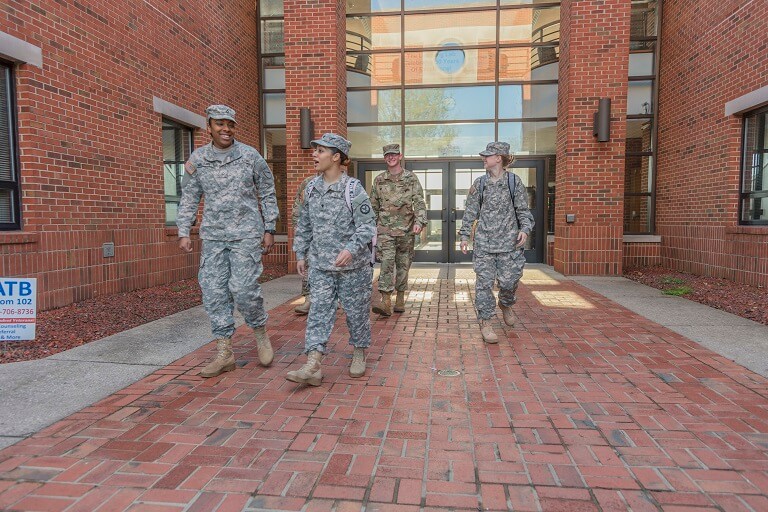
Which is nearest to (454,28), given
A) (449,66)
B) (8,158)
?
(449,66)

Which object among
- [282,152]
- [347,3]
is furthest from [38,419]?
[347,3]

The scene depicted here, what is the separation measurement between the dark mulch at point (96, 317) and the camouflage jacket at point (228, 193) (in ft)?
6.04

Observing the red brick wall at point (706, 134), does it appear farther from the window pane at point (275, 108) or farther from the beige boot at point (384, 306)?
the window pane at point (275, 108)

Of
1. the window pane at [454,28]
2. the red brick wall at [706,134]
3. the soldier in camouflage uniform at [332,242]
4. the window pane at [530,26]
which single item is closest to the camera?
the soldier in camouflage uniform at [332,242]

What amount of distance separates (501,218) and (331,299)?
2.08 meters

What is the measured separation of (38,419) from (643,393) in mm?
3854

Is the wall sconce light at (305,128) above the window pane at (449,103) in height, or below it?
below

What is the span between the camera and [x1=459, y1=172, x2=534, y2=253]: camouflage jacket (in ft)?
16.8

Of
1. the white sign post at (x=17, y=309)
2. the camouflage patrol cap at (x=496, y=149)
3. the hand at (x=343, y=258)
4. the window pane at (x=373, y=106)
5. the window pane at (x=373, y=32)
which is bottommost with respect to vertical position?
the white sign post at (x=17, y=309)

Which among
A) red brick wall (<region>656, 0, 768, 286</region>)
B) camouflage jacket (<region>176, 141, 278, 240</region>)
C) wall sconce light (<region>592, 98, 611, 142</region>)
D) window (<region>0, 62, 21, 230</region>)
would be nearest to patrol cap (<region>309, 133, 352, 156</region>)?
camouflage jacket (<region>176, 141, 278, 240</region>)

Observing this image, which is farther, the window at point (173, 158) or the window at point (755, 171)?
the window at point (173, 158)

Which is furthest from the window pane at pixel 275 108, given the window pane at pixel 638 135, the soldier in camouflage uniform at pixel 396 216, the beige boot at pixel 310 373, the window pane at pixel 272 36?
the beige boot at pixel 310 373

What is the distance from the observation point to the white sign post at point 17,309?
169 inches

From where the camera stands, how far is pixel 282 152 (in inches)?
492
